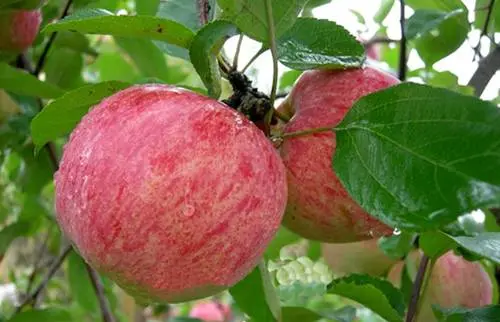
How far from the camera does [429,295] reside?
1377 mm

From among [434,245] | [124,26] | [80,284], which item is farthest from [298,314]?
[80,284]

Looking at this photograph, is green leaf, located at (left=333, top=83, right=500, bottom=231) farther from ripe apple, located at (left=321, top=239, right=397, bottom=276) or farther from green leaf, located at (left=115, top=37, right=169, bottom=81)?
green leaf, located at (left=115, top=37, right=169, bottom=81)

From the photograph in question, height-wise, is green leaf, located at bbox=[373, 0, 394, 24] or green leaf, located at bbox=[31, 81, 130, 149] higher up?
green leaf, located at bbox=[31, 81, 130, 149]

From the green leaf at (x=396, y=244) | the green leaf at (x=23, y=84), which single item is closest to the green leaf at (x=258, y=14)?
the green leaf at (x=396, y=244)

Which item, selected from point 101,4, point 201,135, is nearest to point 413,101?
point 201,135

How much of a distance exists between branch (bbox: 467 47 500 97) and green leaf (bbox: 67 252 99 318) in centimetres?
95

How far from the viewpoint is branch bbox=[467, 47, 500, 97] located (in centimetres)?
133

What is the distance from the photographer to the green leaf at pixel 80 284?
5.86 ft

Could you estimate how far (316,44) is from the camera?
0.93 meters

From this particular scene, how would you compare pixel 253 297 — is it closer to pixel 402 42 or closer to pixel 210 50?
pixel 210 50

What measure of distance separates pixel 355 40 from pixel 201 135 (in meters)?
0.26

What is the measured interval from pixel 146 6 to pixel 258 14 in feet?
2.26

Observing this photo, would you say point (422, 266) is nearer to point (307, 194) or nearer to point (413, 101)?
point (307, 194)

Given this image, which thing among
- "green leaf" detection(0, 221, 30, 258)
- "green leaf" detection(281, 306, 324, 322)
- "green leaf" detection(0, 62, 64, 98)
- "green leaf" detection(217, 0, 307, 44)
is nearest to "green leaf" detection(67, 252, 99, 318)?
"green leaf" detection(0, 221, 30, 258)
